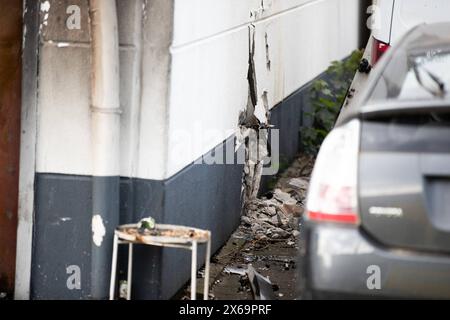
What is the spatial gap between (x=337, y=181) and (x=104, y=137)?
5.41 feet

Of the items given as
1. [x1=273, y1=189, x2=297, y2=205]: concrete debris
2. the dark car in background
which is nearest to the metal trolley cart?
the dark car in background

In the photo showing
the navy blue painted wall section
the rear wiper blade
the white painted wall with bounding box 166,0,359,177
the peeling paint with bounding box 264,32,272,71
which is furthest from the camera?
the peeling paint with bounding box 264,32,272,71

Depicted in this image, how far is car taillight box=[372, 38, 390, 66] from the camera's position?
842cm

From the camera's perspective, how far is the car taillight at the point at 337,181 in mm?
4520

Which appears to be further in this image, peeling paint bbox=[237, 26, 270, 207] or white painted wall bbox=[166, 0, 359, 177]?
peeling paint bbox=[237, 26, 270, 207]

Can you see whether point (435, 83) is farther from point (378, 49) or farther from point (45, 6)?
point (378, 49)

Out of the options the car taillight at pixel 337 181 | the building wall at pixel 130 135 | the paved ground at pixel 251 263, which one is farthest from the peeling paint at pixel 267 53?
the car taillight at pixel 337 181

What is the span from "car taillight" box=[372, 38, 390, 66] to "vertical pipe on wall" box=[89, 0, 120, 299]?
3520mm

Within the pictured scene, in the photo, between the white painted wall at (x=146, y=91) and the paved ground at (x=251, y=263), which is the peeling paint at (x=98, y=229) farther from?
the paved ground at (x=251, y=263)

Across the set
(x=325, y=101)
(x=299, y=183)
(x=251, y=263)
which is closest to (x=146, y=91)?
(x=251, y=263)

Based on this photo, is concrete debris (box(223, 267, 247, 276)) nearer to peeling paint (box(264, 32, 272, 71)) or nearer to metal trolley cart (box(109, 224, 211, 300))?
metal trolley cart (box(109, 224, 211, 300))

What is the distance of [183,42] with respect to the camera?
5.92 m

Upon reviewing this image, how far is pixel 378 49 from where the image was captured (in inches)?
334
